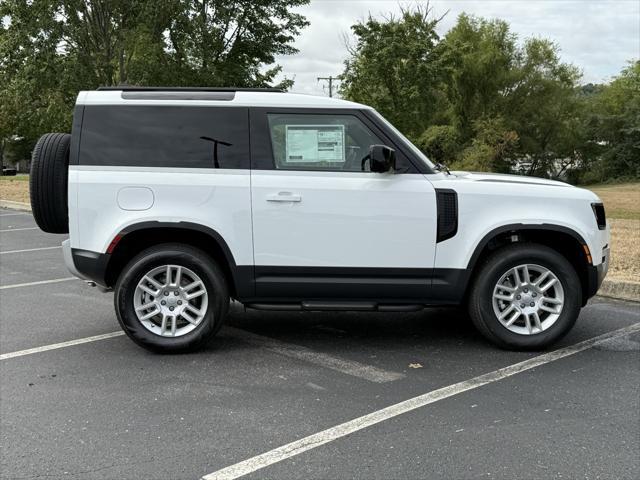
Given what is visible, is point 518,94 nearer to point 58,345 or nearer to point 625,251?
point 625,251

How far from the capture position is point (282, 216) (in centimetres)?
491

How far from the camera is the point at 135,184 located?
487 cm

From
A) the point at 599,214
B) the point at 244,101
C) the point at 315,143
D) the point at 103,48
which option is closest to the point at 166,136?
the point at 244,101

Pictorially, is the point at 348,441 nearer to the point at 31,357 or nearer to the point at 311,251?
the point at 311,251

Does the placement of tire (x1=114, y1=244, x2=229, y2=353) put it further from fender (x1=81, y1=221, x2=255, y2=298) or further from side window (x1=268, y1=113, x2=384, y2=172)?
side window (x1=268, y1=113, x2=384, y2=172)

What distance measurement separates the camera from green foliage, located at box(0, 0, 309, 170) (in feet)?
54.3

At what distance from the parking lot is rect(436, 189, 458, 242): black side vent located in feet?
3.15

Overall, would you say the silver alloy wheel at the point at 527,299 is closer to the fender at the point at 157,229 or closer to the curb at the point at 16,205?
the fender at the point at 157,229

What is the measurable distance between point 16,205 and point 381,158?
15.8 m

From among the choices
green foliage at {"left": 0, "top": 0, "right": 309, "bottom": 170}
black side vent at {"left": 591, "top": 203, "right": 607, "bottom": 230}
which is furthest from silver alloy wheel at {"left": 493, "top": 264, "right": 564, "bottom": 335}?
green foliage at {"left": 0, "top": 0, "right": 309, "bottom": 170}

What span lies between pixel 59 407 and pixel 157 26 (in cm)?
1437

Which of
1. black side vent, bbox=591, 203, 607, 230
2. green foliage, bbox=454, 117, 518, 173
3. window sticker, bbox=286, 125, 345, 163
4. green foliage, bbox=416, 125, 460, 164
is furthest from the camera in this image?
green foliage, bbox=454, 117, 518, 173

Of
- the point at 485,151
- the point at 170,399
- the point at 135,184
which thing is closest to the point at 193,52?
the point at 135,184

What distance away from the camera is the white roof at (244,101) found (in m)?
4.92
